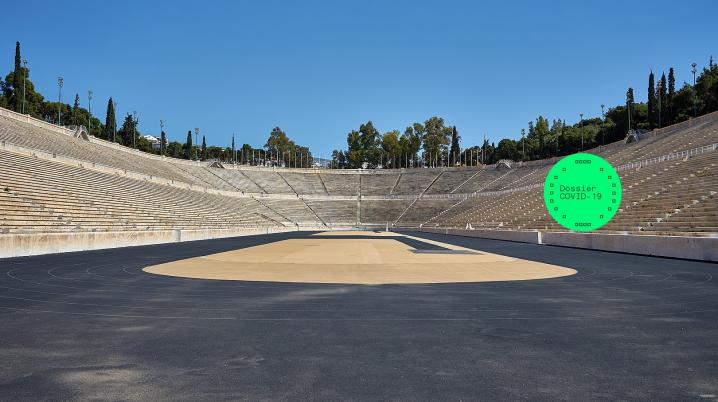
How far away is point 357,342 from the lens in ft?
25.5

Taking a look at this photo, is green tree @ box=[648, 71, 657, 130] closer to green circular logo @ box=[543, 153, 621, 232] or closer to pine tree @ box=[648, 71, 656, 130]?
pine tree @ box=[648, 71, 656, 130]

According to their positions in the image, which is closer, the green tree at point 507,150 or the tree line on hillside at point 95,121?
the tree line on hillside at point 95,121

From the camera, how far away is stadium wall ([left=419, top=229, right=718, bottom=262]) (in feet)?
74.0

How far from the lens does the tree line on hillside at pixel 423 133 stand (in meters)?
93.0

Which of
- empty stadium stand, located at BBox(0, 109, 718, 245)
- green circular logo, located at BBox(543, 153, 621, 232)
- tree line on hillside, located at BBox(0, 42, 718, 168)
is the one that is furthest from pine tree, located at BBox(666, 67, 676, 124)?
green circular logo, located at BBox(543, 153, 621, 232)

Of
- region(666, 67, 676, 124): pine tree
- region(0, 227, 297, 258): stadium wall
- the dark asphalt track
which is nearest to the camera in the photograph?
the dark asphalt track

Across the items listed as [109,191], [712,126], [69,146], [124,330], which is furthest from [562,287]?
[69,146]

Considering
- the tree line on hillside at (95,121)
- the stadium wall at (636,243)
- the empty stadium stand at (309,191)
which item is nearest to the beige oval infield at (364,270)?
the stadium wall at (636,243)

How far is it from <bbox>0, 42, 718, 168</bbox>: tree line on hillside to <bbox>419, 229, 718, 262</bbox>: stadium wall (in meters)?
61.2

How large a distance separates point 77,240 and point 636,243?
30362 mm

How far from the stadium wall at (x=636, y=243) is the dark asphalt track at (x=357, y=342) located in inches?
396

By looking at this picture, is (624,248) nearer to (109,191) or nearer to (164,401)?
(164,401)

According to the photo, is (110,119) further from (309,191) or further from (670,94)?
(670,94)

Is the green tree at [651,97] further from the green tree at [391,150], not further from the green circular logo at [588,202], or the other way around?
the green tree at [391,150]
